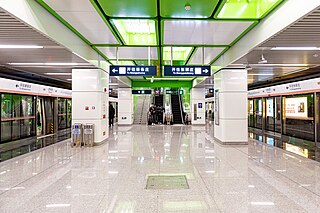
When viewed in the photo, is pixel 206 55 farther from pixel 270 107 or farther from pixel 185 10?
pixel 270 107

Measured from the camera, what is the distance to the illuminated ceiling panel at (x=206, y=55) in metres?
8.72

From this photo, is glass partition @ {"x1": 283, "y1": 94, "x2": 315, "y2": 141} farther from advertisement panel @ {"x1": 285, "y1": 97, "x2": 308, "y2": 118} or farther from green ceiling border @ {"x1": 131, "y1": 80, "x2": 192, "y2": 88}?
green ceiling border @ {"x1": 131, "y1": 80, "x2": 192, "y2": 88}

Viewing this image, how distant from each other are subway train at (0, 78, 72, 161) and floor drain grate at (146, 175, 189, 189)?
Answer: 16.1 feet

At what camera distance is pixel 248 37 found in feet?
21.6

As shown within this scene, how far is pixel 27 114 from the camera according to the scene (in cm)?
1116

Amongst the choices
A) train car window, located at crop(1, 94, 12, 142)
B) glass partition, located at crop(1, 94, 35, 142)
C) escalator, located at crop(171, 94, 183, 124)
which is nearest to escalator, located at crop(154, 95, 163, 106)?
escalator, located at crop(171, 94, 183, 124)

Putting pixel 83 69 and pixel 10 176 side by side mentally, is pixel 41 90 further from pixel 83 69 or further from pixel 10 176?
pixel 10 176

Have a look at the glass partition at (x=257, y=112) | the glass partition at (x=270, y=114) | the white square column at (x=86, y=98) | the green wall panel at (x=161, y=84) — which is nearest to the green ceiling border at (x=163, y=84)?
the green wall panel at (x=161, y=84)

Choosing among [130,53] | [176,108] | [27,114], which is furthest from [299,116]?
[176,108]

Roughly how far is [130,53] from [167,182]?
5.93m

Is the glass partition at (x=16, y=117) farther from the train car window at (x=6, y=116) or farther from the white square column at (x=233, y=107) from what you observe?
the white square column at (x=233, y=107)

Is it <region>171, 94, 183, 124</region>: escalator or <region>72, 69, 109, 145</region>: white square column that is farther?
<region>171, 94, 183, 124</region>: escalator

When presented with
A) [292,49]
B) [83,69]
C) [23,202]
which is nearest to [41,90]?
[83,69]

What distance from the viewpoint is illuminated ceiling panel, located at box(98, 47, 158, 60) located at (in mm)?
8641
